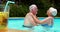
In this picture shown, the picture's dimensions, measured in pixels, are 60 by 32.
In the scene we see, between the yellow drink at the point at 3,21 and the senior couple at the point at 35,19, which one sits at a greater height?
the yellow drink at the point at 3,21

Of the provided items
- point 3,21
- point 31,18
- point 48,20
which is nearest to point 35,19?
point 31,18

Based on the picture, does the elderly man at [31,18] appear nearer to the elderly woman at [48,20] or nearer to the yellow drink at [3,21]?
the elderly woman at [48,20]

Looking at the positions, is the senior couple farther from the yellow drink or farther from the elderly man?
the yellow drink

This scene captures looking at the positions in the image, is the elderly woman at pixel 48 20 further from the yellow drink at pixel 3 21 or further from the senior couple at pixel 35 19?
the yellow drink at pixel 3 21

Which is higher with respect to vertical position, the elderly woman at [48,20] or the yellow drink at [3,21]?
the yellow drink at [3,21]

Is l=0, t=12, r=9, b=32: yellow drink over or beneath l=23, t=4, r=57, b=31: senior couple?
over

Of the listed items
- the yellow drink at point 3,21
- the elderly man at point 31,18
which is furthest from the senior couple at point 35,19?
the yellow drink at point 3,21

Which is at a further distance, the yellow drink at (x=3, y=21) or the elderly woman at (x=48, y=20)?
the elderly woman at (x=48, y=20)

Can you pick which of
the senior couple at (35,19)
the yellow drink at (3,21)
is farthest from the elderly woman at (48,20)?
the yellow drink at (3,21)

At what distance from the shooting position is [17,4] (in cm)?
931

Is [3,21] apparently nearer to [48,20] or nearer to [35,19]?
[35,19]

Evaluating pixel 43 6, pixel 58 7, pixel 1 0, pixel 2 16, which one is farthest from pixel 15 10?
pixel 2 16

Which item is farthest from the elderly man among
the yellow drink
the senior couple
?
the yellow drink

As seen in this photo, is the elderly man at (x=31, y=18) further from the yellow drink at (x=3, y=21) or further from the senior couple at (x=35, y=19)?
the yellow drink at (x=3, y=21)
